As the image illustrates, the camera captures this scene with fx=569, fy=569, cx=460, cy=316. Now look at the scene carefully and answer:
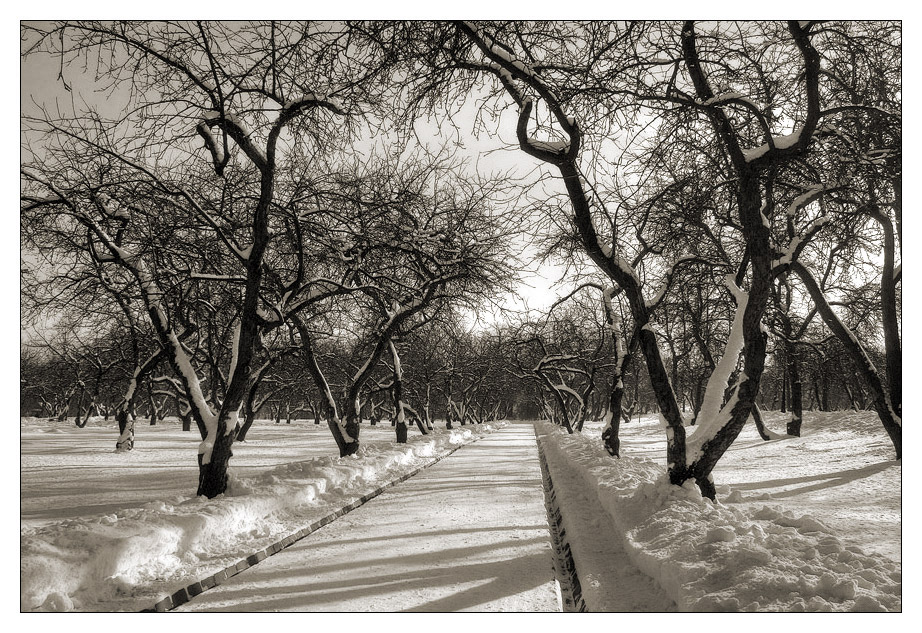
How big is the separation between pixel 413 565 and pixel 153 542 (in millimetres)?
2287

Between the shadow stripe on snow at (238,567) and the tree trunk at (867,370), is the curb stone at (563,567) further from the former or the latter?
the tree trunk at (867,370)

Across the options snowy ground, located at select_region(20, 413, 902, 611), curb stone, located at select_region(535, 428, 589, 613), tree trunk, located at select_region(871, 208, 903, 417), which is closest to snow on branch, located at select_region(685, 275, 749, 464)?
snowy ground, located at select_region(20, 413, 902, 611)

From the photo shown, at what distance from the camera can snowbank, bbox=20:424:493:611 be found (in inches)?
161

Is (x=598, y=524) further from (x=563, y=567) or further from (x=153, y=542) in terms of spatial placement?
(x=153, y=542)

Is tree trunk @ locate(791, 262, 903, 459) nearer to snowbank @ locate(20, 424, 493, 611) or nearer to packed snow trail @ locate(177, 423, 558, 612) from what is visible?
packed snow trail @ locate(177, 423, 558, 612)

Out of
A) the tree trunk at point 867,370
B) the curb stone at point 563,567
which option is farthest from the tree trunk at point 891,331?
the curb stone at point 563,567

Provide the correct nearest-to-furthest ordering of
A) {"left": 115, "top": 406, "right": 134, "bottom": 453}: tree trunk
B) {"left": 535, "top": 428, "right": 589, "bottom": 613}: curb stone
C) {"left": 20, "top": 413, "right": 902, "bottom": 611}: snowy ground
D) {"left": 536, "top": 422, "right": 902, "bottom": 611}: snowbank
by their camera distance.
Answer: {"left": 536, "top": 422, "right": 902, "bottom": 611}: snowbank
{"left": 20, "top": 413, "right": 902, "bottom": 611}: snowy ground
{"left": 535, "top": 428, "right": 589, "bottom": 613}: curb stone
{"left": 115, "top": 406, "right": 134, "bottom": 453}: tree trunk

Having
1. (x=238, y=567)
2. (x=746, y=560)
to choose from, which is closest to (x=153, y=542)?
(x=238, y=567)

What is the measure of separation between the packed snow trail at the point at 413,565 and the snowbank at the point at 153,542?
0.51m

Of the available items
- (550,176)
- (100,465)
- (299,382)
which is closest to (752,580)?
(550,176)

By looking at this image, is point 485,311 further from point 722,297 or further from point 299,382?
point 299,382

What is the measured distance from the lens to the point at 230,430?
26.4 feet

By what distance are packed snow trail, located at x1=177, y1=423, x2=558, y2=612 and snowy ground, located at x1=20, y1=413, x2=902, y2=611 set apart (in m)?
0.59

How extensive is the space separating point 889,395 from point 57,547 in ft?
44.1
